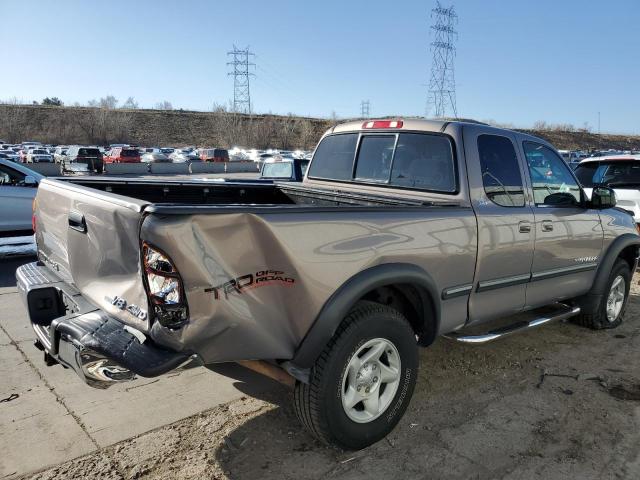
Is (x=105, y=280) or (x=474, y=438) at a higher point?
(x=105, y=280)

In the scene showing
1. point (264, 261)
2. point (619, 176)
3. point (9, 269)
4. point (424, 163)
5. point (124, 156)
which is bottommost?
point (9, 269)

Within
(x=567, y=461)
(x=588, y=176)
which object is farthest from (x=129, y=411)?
(x=588, y=176)

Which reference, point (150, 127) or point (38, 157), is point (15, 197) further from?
point (150, 127)

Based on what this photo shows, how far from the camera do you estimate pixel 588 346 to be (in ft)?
16.7

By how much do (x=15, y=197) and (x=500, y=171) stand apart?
300 inches

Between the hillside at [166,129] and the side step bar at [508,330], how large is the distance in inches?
3197

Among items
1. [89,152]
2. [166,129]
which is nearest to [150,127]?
[166,129]

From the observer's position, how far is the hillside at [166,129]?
79375mm

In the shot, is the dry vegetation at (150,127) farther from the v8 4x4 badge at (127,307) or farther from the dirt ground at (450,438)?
the v8 4x4 badge at (127,307)

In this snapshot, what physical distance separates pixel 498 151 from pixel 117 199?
2.86 meters

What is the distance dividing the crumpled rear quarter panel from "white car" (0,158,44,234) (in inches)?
282

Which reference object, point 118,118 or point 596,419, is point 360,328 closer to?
point 596,419

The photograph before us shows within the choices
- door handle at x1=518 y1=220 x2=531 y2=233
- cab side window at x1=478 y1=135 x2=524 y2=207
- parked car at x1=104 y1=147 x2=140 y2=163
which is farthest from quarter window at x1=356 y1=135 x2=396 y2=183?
parked car at x1=104 y1=147 x2=140 y2=163

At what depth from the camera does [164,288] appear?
2.42 metres
